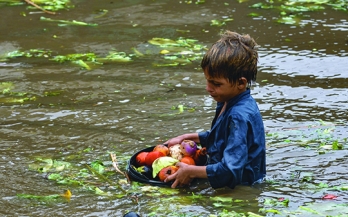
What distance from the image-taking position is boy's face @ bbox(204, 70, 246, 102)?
13.7ft

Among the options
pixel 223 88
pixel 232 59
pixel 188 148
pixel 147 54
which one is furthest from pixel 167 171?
pixel 147 54

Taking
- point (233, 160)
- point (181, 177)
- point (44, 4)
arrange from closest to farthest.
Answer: point (233, 160) → point (181, 177) → point (44, 4)

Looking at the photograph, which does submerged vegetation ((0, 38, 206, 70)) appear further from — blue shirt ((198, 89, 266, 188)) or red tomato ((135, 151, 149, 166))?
blue shirt ((198, 89, 266, 188))

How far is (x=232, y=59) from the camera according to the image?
13.4 ft

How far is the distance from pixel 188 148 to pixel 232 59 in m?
0.79

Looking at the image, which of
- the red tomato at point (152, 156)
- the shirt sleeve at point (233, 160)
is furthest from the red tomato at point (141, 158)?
the shirt sleeve at point (233, 160)

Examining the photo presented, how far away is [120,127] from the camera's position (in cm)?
561

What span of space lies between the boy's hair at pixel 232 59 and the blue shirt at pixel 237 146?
0.18 meters

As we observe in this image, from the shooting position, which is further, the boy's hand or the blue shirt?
the boy's hand

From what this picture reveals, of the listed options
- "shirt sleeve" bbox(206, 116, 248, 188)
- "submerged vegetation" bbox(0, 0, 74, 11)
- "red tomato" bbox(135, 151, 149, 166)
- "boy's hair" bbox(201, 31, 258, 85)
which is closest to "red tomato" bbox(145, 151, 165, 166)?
"red tomato" bbox(135, 151, 149, 166)

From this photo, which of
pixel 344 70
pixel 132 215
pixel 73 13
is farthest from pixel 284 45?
pixel 132 215

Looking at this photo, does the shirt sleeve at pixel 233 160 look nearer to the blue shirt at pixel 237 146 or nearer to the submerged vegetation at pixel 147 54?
the blue shirt at pixel 237 146

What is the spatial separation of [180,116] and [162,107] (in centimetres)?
30

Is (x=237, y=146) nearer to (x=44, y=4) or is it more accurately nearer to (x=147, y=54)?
(x=147, y=54)
